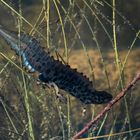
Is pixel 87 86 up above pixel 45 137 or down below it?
above

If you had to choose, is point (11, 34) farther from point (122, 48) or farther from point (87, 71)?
point (122, 48)

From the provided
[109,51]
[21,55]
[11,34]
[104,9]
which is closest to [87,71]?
[109,51]

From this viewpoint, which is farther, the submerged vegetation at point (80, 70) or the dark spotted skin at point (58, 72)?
the submerged vegetation at point (80, 70)

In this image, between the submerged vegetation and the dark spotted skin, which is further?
the submerged vegetation

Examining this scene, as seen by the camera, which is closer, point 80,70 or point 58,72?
point 58,72

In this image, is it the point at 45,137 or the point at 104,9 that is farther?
the point at 104,9
